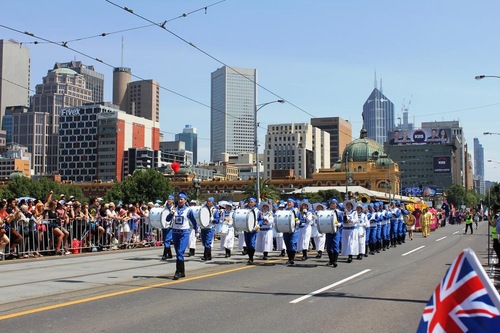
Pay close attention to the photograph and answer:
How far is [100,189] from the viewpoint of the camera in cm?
14762

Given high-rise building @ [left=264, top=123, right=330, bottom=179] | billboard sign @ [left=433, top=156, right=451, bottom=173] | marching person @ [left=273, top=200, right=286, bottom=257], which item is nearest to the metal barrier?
marching person @ [left=273, top=200, right=286, bottom=257]

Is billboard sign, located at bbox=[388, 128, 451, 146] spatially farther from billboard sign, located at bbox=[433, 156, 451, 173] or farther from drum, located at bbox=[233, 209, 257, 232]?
drum, located at bbox=[233, 209, 257, 232]

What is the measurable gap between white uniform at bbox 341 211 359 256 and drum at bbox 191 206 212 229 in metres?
4.10

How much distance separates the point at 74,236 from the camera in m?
20.9

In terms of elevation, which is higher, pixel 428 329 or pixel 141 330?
pixel 428 329

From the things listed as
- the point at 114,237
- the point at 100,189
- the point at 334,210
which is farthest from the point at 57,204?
the point at 100,189

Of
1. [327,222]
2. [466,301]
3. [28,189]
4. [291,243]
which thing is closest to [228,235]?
[291,243]

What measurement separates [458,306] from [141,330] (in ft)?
18.3

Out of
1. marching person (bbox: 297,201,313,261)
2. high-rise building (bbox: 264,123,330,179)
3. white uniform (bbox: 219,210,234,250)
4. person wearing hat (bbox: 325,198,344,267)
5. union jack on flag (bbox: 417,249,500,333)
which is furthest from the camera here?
high-rise building (bbox: 264,123,330,179)

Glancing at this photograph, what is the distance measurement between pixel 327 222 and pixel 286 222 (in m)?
1.24

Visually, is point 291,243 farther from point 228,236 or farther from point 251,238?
point 228,236

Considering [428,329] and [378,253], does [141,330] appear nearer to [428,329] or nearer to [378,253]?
[428,329]

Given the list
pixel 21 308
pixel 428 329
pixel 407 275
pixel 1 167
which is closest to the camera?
pixel 428 329

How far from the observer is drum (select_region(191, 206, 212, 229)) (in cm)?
1698
